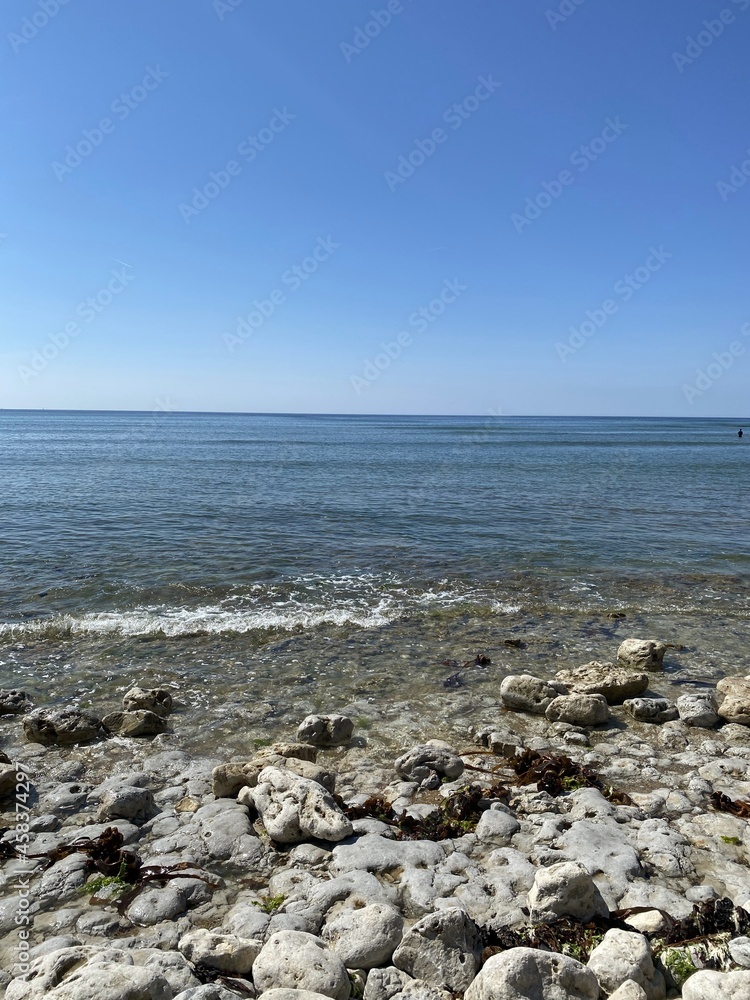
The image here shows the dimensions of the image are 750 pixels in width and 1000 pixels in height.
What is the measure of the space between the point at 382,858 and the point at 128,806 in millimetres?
A: 2985

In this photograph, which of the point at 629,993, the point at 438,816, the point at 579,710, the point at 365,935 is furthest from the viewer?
the point at 579,710

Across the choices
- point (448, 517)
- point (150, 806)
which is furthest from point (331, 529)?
point (150, 806)

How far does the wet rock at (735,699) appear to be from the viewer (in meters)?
9.29

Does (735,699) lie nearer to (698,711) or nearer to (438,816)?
(698,711)

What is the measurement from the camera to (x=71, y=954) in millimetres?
4441

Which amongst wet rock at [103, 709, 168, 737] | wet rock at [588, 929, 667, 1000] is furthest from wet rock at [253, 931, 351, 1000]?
wet rock at [103, 709, 168, 737]

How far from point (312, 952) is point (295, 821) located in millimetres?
1992

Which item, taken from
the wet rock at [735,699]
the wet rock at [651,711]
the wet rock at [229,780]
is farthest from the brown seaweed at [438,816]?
the wet rock at [735,699]

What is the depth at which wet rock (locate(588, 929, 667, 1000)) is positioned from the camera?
430 centimetres

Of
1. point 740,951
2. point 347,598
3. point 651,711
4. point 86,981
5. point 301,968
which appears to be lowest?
point 651,711

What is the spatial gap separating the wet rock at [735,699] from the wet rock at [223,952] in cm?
797

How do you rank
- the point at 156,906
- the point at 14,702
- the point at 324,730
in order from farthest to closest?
the point at 14,702, the point at 324,730, the point at 156,906

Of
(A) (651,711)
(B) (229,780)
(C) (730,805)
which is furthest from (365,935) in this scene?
(A) (651,711)

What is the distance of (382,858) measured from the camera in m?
5.98
